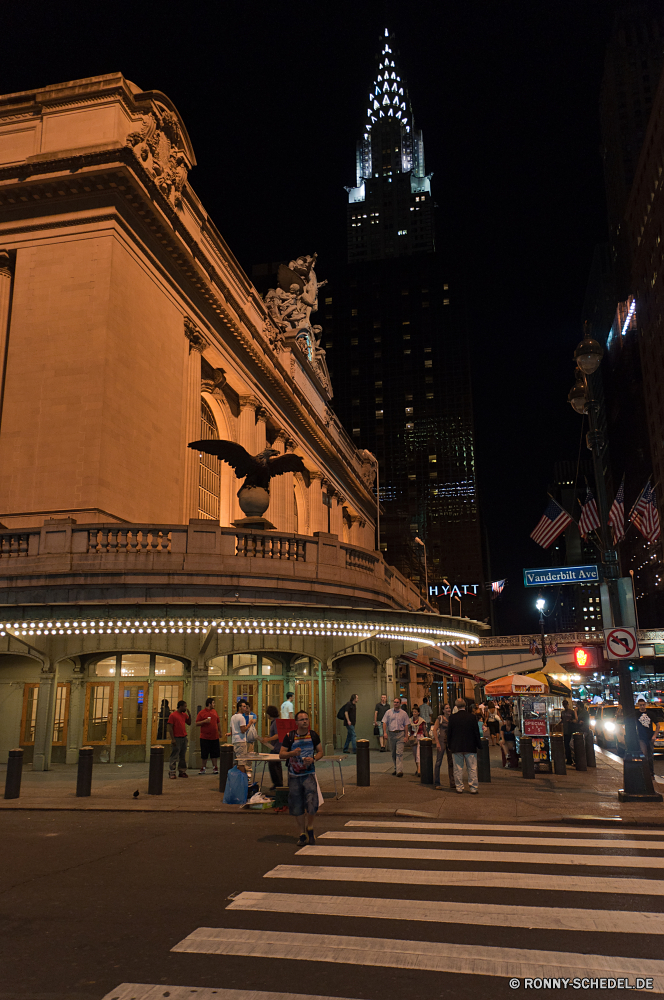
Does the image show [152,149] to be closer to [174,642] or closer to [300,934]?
[174,642]

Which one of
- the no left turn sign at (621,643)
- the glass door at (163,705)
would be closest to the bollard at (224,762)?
the glass door at (163,705)

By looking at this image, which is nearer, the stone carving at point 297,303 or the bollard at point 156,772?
the bollard at point 156,772

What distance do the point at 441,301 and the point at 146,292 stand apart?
107 m

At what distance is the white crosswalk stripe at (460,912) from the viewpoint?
6.74 m

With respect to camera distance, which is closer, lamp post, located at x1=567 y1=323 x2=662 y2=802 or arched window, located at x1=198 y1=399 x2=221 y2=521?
lamp post, located at x1=567 y1=323 x2=662 y2=802

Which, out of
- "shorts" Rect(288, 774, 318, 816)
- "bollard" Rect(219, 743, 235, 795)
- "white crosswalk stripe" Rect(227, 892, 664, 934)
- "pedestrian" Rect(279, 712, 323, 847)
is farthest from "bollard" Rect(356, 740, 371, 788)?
"white crosswalk stripe" Rect(227, 892, 664, 934)

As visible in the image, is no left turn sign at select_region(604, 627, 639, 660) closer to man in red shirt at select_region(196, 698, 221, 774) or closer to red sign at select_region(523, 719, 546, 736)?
red sign at select_region(523, 719, 546, 736)

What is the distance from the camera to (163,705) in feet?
65.9

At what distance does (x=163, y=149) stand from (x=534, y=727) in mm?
25030

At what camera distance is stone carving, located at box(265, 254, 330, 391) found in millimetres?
50562

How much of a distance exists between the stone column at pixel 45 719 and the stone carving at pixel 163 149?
1794cm

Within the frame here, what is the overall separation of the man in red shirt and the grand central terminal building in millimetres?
1116

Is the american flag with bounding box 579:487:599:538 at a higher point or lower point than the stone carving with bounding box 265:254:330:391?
lower

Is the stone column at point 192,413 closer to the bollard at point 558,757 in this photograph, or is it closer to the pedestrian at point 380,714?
the pedestrian at point 380,714
